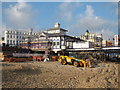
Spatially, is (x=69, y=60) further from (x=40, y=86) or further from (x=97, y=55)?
(x=97, y=55)

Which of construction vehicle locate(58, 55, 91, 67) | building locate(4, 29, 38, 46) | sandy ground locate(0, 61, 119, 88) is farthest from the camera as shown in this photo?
building locate(4, 29, 38, 46)

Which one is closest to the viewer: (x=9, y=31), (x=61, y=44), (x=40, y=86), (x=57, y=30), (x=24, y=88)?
(x=24, y=88)

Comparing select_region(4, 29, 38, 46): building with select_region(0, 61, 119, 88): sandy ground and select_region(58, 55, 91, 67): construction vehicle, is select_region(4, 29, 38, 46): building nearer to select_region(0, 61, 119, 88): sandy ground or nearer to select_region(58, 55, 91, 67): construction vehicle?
select_region(58, 55, 91, 67): construction vehicle

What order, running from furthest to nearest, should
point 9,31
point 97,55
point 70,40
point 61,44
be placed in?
point 9,31, point 70,40, point 61,44, point 97,55

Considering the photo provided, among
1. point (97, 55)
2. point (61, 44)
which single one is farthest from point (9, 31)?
point (97, 55)

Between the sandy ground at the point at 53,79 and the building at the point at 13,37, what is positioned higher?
the building at the point at 13,37

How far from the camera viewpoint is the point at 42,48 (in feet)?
154

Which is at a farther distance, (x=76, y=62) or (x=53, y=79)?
(x=76, y=62)

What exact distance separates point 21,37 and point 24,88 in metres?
63.0

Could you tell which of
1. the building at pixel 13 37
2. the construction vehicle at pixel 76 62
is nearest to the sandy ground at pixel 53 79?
the construction vehicle at pixel 76 62

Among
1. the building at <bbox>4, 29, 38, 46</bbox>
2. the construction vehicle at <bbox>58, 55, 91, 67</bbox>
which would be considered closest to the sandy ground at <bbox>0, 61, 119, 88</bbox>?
the construction vehicle at <bbox>58, 55, 91, 67</bbox>

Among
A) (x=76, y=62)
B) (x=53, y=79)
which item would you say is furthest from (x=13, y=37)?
(x=53, y=79)

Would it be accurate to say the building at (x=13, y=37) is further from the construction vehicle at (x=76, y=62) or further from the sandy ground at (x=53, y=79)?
the sandy ground at (x=53, y=79)

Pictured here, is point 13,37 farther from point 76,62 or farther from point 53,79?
point 53,79
